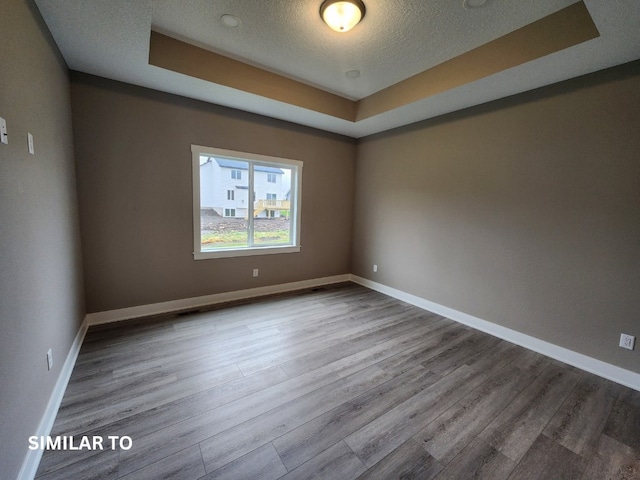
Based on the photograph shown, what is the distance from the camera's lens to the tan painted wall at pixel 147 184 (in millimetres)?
2797

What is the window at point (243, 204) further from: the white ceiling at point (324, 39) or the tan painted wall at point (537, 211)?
the tan painted wall at point (537, 211)

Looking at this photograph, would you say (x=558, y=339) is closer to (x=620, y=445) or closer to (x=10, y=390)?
(x=620, y=445)

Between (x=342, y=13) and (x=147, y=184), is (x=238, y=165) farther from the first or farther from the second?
(x=342, y=13)

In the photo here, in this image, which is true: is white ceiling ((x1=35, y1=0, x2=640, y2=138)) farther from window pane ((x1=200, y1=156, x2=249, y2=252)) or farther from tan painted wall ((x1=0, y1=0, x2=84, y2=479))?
window pane ((x1=200, y1=156, x2=249, y2=252))

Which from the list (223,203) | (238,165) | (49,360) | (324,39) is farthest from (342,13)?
(49,360)

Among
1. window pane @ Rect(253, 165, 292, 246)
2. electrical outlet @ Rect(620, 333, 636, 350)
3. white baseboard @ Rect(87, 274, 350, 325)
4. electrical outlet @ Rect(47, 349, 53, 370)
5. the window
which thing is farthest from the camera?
window pane @ Rect(253, 165, 292, 246)

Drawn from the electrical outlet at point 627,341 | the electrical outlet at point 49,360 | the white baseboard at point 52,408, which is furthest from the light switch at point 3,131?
the electrical outlet at point 627,341

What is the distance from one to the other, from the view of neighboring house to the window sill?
0.49 metres

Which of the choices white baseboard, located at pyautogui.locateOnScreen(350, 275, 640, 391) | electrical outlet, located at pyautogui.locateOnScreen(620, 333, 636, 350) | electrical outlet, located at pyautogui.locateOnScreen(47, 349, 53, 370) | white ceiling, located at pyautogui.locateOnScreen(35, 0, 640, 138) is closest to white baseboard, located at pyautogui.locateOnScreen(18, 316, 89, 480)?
electrical outlet, located at pyautogui.locateOnScreen(47, 349, 53, 370)

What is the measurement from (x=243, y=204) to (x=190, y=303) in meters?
1.50

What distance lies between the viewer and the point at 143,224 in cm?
311

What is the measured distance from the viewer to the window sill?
3.54 m

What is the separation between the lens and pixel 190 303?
350cm

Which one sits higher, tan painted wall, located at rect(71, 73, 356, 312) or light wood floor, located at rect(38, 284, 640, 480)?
tan painted wall, located at rect(71, 73, 356, 312)
